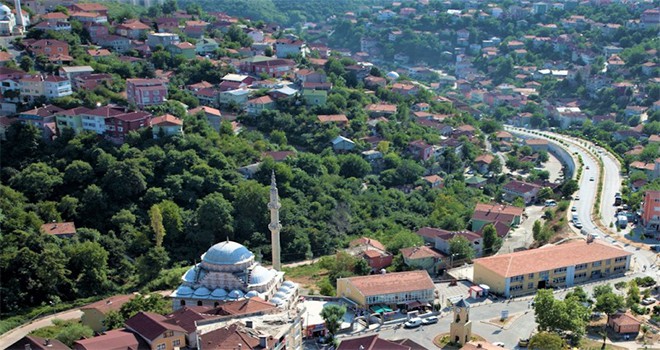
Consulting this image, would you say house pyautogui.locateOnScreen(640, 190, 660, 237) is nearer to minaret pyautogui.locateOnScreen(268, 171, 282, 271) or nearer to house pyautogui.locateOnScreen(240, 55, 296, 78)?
minaret pyautogui.locateOnScreen(268, 171, 282, 271)

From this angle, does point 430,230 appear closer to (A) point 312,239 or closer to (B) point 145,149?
(A) point 312,239

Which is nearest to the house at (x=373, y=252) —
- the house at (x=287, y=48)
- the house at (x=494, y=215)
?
the house at (x=494, y=215)

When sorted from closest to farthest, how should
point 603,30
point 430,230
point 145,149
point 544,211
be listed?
point 430,230 < point 145,149 < point 544,211 < point 603,30

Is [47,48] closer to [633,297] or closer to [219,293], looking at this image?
[219,293]

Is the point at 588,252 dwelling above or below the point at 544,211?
above

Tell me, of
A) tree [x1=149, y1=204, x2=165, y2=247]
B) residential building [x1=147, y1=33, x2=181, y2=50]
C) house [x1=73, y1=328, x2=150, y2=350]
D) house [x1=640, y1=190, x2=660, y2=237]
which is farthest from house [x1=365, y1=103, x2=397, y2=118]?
house [x1=73, y1=328, x2=150, y2=350]

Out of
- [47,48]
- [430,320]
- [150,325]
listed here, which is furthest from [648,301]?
[47,48]

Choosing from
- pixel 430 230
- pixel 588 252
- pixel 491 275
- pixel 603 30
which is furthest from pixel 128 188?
pixel 603 30
